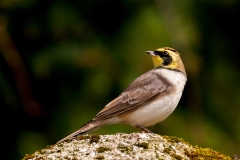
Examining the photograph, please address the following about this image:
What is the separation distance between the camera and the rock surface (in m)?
4.95

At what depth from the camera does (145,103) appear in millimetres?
6840

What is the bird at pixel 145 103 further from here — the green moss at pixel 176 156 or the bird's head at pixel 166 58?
the green moss at pixel 176 156

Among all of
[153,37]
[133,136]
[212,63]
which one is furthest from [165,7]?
[133,136]

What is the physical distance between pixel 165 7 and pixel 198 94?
1.18m

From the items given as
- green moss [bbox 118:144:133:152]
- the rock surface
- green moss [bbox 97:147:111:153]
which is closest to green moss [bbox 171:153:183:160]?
the rock surface

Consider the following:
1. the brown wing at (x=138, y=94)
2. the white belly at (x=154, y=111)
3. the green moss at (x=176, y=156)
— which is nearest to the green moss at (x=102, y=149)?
the green moss at (x=176, y=156)

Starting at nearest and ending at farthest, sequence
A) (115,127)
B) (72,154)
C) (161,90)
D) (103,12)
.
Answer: (72,154) < (161,90) < (115,127) < (103,12)

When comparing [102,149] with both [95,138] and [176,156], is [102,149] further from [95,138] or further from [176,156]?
[176,156]

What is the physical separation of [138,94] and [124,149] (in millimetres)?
1965

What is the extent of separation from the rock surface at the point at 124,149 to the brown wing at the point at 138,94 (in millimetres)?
1363

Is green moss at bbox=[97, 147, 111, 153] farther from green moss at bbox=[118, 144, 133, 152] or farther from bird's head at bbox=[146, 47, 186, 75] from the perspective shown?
bird's head at bbox=[146, 47, 186, 75]

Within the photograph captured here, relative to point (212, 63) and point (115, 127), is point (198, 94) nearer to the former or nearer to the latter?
point (212, 63)

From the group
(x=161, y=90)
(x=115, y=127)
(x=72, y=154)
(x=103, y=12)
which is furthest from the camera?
(x=103, y=12)

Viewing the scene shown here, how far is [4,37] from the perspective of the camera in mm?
8516
